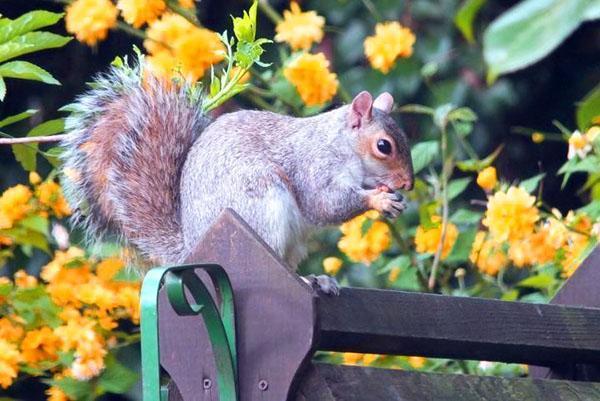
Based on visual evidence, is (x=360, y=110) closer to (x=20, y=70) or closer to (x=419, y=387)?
(x=20, y=70)

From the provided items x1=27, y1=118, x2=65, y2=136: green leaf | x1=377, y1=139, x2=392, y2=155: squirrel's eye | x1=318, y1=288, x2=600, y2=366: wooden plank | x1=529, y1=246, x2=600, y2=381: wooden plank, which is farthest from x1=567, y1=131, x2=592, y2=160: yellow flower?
x1=27, y1=118, x2=65, y2=136: green leaf

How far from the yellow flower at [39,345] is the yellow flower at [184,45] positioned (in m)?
0.42

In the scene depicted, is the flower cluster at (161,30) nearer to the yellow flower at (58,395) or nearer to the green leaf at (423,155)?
Answer: the green leaf at (423,155)

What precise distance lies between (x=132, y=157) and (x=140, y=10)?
0.35 metres

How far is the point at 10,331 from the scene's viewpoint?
1541 mm

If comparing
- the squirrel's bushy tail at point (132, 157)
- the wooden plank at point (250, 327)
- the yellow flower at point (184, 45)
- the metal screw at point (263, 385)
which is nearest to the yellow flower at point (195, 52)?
the yellow flower at point (184, 45)

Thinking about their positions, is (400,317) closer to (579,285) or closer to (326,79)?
(579,285)

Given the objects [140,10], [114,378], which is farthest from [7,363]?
[140,10]

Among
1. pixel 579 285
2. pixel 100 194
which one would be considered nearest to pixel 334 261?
pixel 100 194

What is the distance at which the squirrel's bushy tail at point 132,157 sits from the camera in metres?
1.39

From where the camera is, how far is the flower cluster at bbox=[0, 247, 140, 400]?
1521mm

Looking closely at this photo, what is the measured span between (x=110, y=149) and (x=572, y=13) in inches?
48.1

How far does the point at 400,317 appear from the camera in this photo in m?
0.89

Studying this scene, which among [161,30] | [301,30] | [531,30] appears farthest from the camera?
[301,30]
